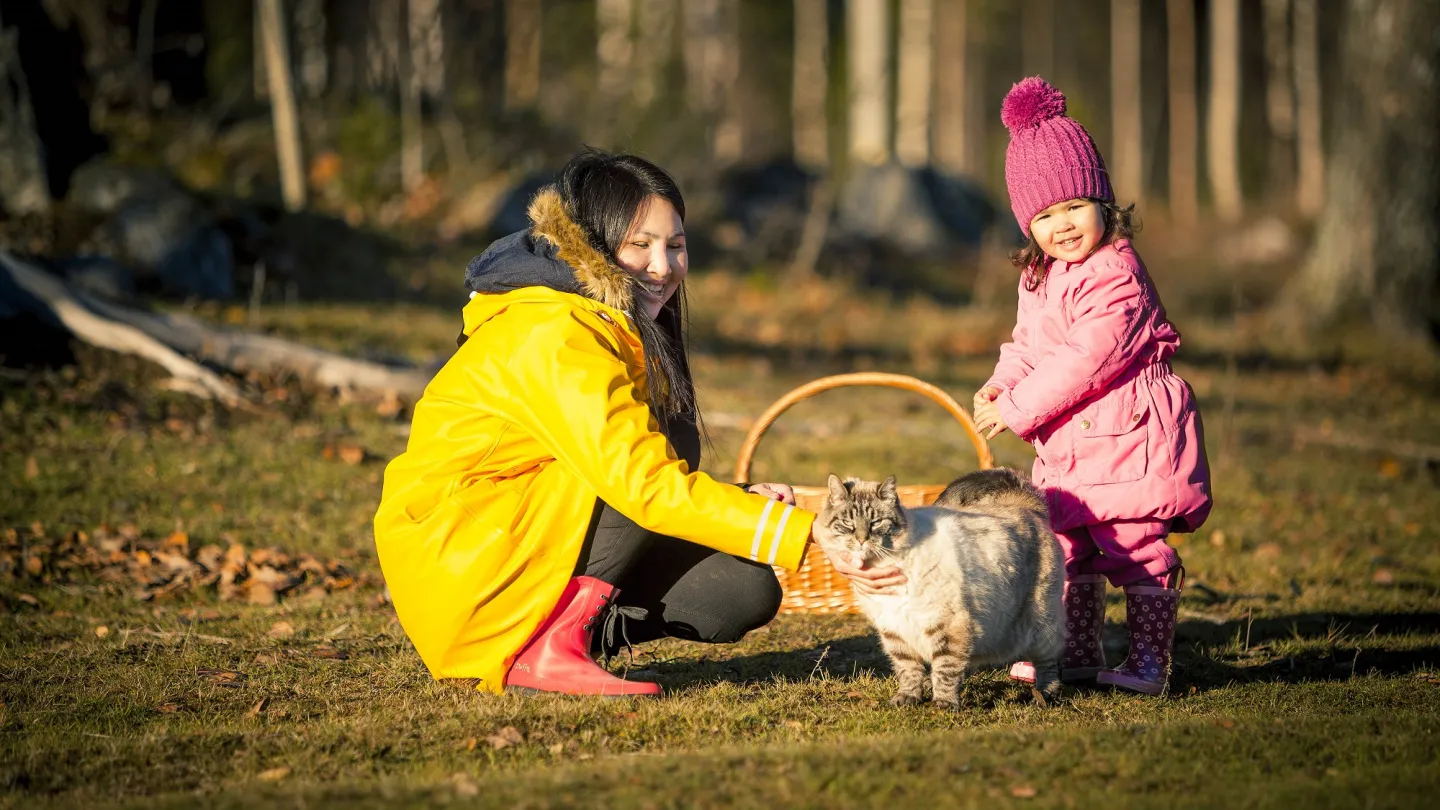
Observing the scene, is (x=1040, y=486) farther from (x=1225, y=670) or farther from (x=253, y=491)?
(x=253, y=491)

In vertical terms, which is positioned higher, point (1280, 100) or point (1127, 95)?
point (1127, 95)

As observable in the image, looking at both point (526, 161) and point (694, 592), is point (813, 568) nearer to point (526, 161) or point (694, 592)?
point (694, 592)

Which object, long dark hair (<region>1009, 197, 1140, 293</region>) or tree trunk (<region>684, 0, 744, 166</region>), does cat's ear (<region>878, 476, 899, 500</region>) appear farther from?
tree trunk (<region>684, 0, 744, 166</region>)

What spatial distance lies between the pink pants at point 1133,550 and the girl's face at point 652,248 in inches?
70.2

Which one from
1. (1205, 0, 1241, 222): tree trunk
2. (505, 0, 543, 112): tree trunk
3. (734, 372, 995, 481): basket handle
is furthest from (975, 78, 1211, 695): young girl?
(1205, 0, 1241, 222): tree trunk

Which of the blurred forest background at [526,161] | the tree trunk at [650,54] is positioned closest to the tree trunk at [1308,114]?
the blurred forest background at [526,161]

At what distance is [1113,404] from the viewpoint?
14.5 ft

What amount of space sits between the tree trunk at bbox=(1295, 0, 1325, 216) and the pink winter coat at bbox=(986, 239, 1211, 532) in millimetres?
30612

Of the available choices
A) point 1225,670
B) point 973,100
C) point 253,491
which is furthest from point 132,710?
point 973,100

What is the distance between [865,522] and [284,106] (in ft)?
41.7

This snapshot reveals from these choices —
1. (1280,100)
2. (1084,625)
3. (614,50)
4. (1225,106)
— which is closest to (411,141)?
(614,50)

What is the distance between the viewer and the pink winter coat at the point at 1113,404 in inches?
170

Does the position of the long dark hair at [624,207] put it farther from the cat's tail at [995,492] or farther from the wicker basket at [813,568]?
the wicker basket at [813,568]

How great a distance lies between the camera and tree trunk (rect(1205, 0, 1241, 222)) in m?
32.8
